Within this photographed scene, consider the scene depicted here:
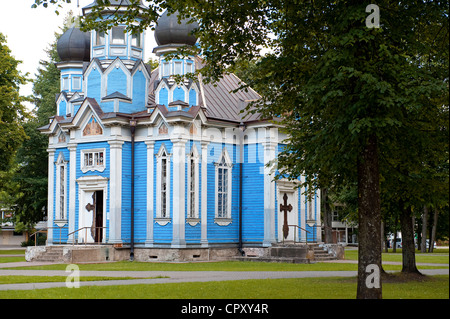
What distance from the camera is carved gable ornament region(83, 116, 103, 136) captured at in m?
33.4

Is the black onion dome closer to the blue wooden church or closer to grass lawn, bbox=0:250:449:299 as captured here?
A: the blue wooden church

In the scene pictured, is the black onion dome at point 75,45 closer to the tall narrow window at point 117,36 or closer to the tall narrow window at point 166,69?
the tall narrow window at point 117,36

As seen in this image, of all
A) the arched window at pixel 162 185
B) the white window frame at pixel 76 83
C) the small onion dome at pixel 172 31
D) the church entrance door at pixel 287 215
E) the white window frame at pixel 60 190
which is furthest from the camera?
the white window frame at pixel 76 83

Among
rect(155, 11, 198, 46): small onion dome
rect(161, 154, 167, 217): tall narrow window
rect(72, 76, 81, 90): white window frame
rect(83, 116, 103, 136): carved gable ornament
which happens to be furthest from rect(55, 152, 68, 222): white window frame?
rect(155, 11, 198, 46): small onion dome

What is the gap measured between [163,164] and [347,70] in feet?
63.0

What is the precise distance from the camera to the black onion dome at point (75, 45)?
1460 inches

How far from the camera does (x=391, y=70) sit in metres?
14.3

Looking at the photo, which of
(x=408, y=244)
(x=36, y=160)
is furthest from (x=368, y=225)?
(x=36, y=160)

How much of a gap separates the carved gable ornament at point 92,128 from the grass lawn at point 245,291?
1605 cm

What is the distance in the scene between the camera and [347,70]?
13977mm

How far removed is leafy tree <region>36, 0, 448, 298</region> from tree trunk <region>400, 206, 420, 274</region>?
4426 mm

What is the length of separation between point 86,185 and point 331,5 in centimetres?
2035

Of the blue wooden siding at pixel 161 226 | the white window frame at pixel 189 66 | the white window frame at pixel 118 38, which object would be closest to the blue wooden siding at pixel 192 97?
the white window frame at pixel 189 66
